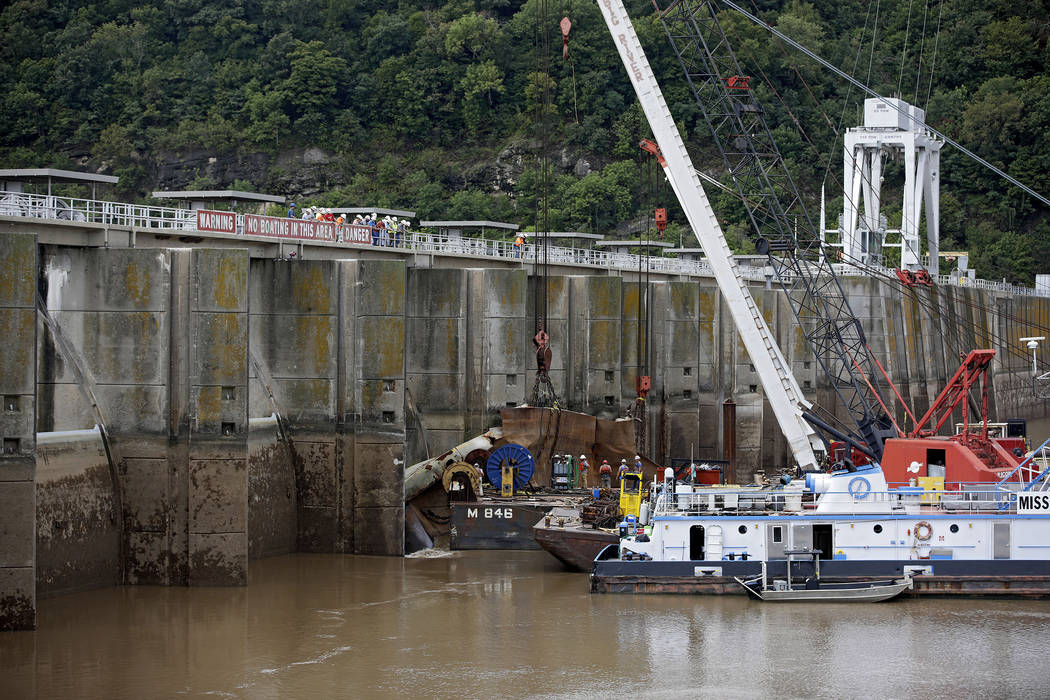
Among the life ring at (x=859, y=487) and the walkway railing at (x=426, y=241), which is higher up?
the walkway railing at (x=426, y=241)

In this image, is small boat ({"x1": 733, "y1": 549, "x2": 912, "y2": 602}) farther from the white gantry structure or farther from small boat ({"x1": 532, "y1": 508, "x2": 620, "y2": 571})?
the white gantry structure

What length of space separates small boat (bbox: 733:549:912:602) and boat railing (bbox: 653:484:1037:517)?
164 cm

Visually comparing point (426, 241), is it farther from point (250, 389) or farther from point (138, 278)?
point (138, 278)

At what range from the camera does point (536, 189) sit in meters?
116

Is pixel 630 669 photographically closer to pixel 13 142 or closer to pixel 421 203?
pixel 421 203

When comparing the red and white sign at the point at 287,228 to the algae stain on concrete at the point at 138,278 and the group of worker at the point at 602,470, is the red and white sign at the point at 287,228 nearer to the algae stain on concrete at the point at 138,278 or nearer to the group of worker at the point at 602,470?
the algae stain on concrete at the point at 138,278

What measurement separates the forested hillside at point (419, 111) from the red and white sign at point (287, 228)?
67.4 meters

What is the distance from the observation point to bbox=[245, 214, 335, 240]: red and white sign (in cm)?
4578

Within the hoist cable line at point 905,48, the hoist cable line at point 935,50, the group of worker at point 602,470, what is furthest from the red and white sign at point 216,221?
the hoist cable line at point 935,50

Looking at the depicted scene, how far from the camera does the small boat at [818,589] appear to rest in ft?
123

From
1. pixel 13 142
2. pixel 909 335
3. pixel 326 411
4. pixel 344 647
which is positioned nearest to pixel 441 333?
pixel 326 411

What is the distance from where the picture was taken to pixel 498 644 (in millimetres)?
33125

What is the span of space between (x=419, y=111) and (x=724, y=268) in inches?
3332

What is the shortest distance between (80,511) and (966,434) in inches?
1004
